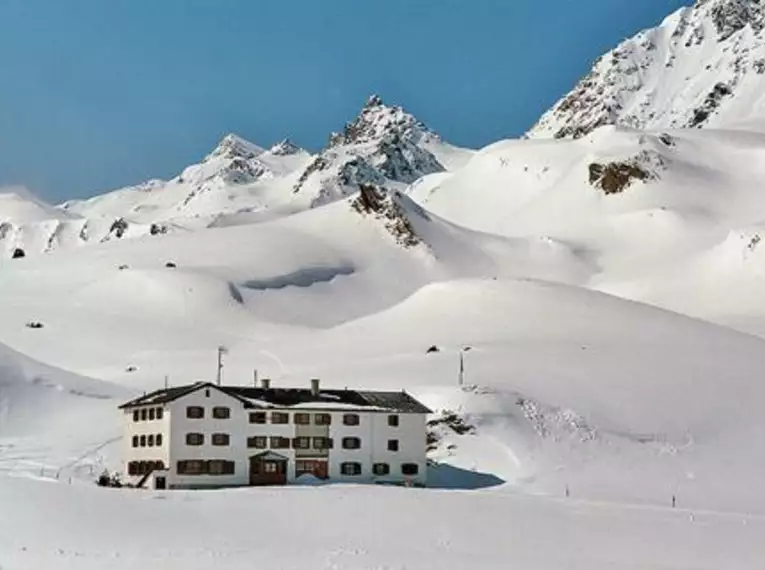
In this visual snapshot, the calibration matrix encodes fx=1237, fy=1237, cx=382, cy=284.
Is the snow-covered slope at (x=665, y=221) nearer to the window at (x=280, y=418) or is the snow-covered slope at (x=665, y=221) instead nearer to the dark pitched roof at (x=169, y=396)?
the window at (x=280, y=418)

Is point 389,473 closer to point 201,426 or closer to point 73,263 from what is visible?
point 201,426

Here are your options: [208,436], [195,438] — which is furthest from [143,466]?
[208,436]

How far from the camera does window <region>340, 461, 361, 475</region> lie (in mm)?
68750

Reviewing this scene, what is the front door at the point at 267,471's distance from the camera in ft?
219

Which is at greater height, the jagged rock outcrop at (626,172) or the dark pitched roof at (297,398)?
the jagged rock outcrop at (626,172)

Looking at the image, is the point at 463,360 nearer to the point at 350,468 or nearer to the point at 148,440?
the point at 350,468

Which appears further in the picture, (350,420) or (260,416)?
(350,420)

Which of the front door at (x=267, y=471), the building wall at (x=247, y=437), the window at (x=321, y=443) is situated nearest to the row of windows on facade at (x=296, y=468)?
the building wall at (x=247, y=437)

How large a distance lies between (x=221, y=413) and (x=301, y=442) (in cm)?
480

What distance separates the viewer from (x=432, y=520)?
49875mm

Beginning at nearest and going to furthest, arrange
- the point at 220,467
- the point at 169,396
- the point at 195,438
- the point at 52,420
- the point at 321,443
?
1. the point at 195,438
2. the point at 220,467
3. the point at 169,396
4. the point at 321,443
5. the point at 52,420

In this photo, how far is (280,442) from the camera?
67.7 meters

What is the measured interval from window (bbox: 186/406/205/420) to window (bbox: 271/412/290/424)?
4027 millimetres

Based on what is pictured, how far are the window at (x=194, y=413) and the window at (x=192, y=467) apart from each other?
2.34m
